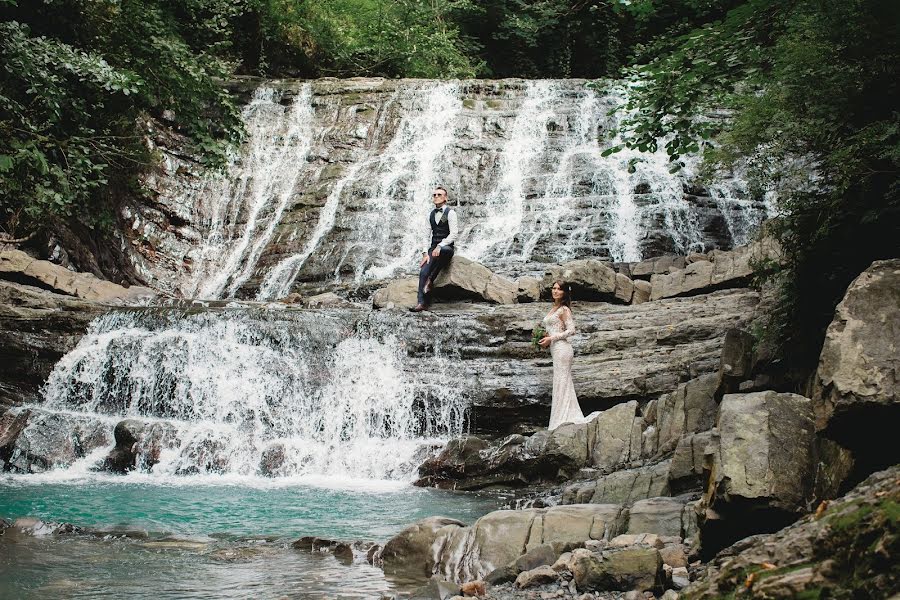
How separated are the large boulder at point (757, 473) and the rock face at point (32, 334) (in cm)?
1149

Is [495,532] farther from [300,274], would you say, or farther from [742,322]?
[300,274]

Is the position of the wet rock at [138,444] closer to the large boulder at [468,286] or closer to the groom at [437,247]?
the groom at [437,247]

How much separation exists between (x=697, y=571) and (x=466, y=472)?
590 centimetres

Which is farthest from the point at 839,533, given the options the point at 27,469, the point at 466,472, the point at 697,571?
the point at 27,469

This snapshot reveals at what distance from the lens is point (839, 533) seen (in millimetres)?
2576

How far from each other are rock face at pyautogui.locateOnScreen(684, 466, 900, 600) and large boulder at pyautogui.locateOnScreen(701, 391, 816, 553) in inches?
56.5

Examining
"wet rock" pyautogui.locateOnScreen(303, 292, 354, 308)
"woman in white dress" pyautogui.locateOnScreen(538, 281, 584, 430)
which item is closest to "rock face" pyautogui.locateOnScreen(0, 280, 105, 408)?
"wet rock" pyautogui.locateOnScreen(303, 292, 354, 308)

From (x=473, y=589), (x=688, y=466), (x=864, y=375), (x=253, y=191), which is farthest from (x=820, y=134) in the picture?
(x=253, y=191)

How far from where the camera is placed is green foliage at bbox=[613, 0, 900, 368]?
20.1ft

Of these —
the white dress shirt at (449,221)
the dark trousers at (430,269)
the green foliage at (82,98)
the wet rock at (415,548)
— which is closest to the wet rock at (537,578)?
the wet rock at (415,548)

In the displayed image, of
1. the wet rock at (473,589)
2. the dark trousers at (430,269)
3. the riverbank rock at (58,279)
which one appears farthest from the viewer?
the riverbank rock at (58,279)

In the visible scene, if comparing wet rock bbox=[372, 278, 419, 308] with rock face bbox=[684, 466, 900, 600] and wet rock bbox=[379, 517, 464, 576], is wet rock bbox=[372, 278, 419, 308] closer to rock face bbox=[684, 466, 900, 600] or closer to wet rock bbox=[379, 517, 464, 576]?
wet rock bbox=[379, 517, 464, 576]

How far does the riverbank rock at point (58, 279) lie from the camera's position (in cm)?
1493

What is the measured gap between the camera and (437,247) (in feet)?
46.4
